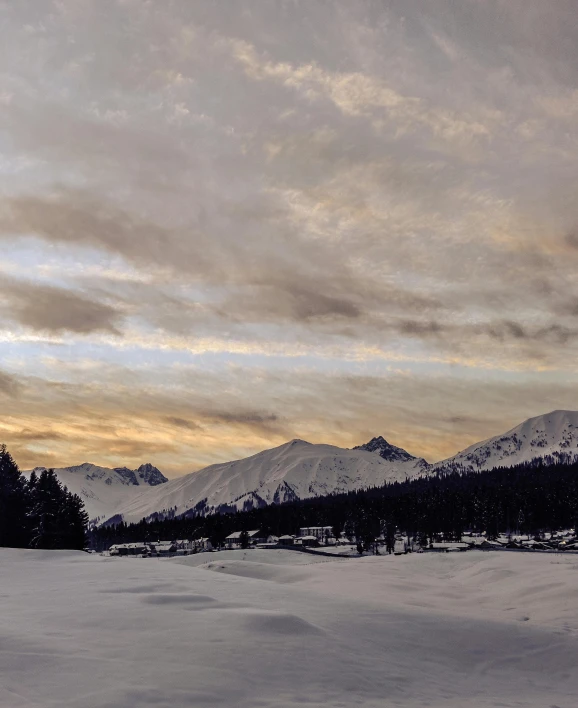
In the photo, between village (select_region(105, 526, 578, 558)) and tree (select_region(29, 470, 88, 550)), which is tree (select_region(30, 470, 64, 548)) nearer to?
tree (select_region(29, 470, 88, 550))

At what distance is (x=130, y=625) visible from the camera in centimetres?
1567

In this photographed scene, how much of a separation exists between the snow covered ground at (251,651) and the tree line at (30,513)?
49.8 metres

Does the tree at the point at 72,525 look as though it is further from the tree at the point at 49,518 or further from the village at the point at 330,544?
the village at the point at 330,544

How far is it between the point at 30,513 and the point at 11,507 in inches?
103

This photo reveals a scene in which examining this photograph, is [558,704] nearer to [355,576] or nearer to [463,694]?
[463,694]

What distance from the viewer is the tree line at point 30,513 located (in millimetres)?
72250

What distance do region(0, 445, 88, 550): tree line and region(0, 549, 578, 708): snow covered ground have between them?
49.8 metres

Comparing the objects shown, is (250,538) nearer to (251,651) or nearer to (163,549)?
(163,549)

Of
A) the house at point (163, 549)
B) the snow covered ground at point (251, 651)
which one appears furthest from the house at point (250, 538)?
the snow covered ground at point (251, 651)

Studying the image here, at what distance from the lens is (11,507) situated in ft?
239

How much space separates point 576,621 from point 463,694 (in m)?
17.4

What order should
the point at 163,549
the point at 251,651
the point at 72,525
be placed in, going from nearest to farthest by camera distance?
1. the point at 251,651
2. the point at 72,525
3. the point at 163,549

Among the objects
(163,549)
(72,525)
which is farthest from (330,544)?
(72,525)

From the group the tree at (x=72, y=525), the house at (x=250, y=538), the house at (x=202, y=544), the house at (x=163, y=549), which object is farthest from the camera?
the house at (x=250, y=538)
